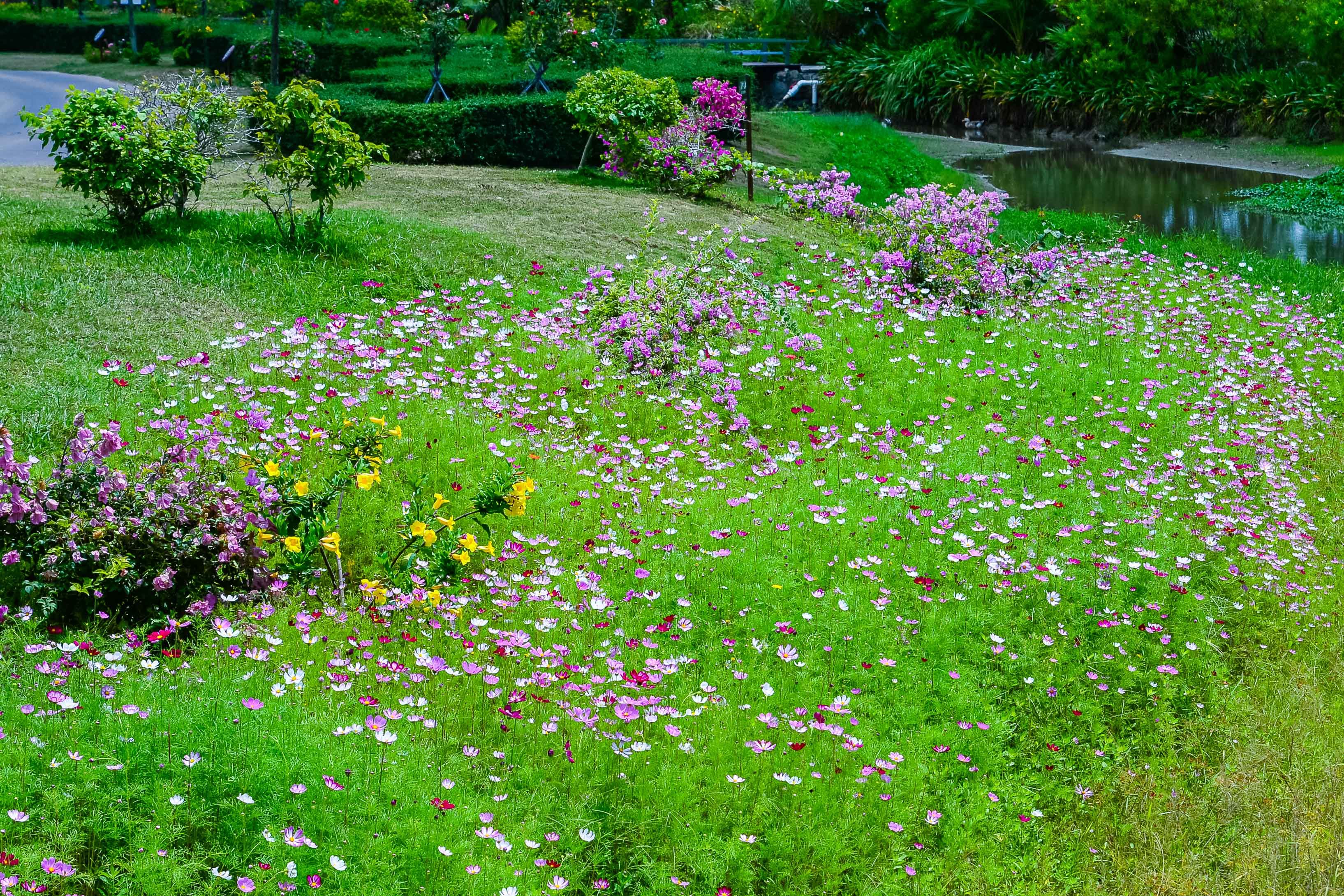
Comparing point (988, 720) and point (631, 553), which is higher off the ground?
point (631, 553)

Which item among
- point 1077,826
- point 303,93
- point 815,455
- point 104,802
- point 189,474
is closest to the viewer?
point 104,802

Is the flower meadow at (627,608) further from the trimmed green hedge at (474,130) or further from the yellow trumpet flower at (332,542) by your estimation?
the trimmed green hedge at (474,130)

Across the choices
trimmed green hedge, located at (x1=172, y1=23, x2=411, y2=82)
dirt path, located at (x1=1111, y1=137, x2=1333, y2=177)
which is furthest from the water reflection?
trimmed green hedge, located at (x1=172, y1=23, x2=411, y2=82)

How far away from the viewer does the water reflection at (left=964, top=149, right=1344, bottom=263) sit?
667 inches

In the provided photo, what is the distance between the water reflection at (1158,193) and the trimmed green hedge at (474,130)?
8549 mm

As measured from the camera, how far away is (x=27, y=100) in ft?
65.9

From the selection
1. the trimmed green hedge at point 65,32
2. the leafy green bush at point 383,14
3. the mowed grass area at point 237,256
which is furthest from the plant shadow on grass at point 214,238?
the trimmed green hedge at point 65,32

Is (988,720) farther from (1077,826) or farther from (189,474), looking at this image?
(189,474)

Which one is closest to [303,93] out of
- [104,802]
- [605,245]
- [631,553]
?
[605,245]

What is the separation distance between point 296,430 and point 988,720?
373cm

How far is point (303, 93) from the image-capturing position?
366 inches

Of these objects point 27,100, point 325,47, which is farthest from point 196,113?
point 325,47

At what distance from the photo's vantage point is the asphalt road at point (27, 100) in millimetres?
14938

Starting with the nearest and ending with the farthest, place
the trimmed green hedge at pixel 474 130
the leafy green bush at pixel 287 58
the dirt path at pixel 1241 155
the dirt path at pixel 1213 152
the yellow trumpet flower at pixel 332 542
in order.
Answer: the yellow trumpet flower at pixel 332 542
the trimmed green hedge at pixel 474 130
the leafy green bush at pixel 287 58
the dirt path at pixel 1241 155
the dirt path at pixel 1213 152
